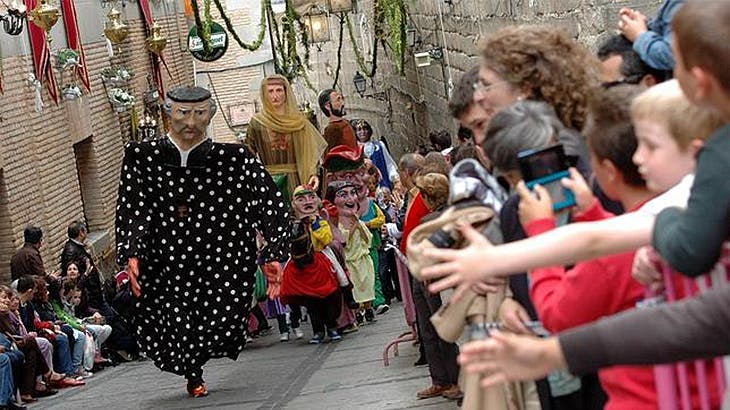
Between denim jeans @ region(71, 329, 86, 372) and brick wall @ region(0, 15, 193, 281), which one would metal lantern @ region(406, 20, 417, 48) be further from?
denim jeans @ region(71, 329, 86, 372)

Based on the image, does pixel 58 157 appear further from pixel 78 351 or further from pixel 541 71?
pixel 541 71

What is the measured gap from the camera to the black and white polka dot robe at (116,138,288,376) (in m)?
11.8

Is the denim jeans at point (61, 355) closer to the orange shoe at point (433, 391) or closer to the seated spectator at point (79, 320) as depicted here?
the seated spectator at point (79, 320)

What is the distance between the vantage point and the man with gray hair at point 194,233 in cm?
1172

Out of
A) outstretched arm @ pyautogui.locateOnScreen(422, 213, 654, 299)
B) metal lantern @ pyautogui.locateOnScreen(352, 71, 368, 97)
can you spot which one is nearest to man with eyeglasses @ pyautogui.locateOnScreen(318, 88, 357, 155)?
metal lantern @ pyautogui.locateOnScreen(352, 71, 368, 97)

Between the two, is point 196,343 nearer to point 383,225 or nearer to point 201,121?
point 201,121

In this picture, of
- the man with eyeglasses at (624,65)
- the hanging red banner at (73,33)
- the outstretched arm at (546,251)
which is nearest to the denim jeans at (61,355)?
the hanging red banner at (73,33)

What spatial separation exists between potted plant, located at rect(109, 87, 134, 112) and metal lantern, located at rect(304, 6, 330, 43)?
5011 millimetres

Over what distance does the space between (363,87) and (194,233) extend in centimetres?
1972

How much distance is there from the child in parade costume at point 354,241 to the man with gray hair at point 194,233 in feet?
10.4

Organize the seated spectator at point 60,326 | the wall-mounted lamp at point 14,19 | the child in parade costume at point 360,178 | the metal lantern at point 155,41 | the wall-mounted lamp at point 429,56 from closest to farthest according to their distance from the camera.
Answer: the child in parade costume at point 360,178, the seated spectator at point 60,326, the wall-mounted lamp at point 14,19, the wall-mounted lamp at point 429,56, the metal lantern at point 155,41

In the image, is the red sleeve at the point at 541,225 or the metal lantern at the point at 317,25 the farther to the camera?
the metal lantern at the point at 317,25

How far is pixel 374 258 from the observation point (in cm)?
1644

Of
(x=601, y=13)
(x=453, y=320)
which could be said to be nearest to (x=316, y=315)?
(x=601, y=13)
